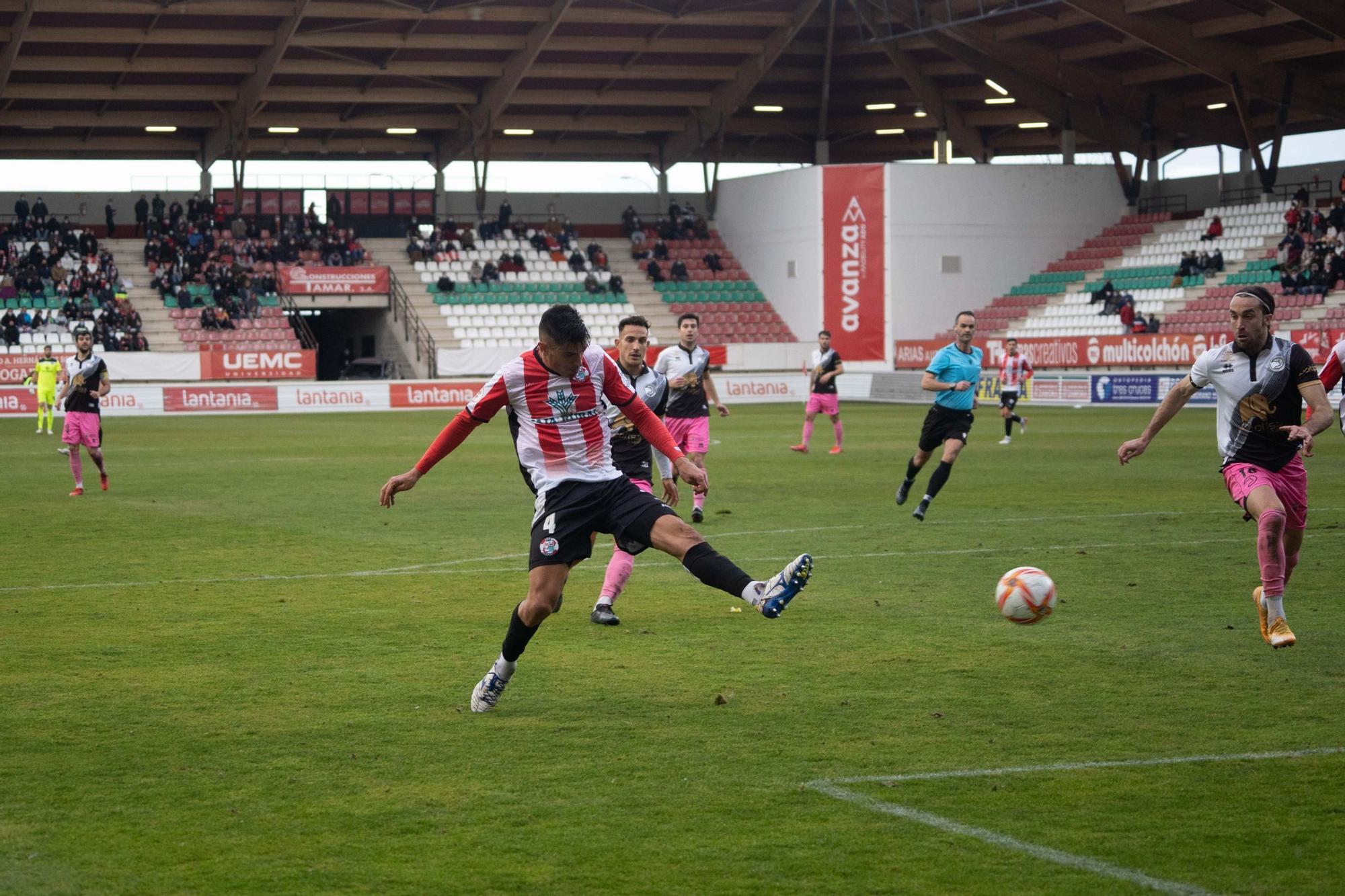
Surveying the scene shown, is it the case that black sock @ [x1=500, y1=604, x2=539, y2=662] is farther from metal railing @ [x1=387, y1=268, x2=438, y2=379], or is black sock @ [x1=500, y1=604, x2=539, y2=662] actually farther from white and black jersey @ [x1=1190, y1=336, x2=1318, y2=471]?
metal railing @ [x1=387, y1=268, x2=438, y2=379]

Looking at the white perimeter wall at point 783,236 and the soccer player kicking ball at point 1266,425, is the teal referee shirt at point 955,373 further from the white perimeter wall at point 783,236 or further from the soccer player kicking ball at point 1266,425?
the white perimeter wall at point 783,236

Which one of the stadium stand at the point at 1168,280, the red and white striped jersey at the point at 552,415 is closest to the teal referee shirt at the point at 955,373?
the red and white striped jersey at the point at 552,415

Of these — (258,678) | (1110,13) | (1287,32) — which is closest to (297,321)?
(1110,13)

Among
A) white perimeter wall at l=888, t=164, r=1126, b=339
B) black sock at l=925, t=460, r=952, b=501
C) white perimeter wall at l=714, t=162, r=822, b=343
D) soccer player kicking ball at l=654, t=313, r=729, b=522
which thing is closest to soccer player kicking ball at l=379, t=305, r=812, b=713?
soccer player kicking ball at l=654, t=313, r=729, b=522

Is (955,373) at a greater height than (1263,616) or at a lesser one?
greater

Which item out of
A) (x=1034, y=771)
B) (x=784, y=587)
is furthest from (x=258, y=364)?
(x=1034, y=771)

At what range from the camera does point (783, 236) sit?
58281 millimetres

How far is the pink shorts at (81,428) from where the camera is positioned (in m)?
19.7

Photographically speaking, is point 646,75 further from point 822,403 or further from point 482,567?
point 482,567

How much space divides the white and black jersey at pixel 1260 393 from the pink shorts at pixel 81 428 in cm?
1491

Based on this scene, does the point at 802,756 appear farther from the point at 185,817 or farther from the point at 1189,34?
the point at 1189,34

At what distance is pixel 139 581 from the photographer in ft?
40.4

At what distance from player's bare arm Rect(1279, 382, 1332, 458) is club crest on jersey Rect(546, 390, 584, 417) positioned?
13.4ft

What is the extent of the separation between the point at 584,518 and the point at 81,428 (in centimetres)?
1420
